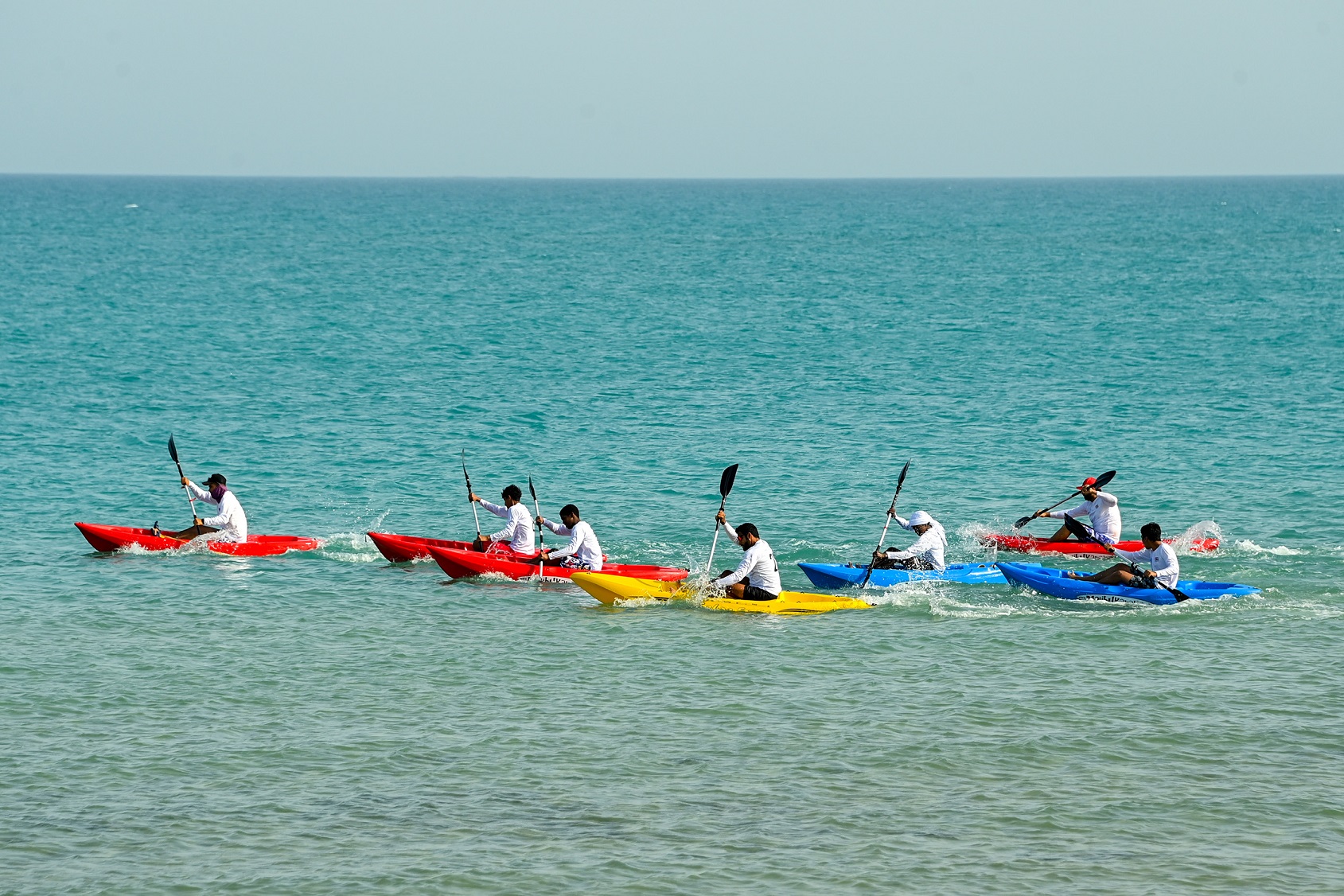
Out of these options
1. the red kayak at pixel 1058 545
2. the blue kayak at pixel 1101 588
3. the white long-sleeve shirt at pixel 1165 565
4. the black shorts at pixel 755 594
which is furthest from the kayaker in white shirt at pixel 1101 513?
the black shorts at pixel 755 594

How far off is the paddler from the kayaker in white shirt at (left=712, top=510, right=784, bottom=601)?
89.5 inches

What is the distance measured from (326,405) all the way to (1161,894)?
33796 millimetres

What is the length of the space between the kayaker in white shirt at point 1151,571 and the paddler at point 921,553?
2.35 m

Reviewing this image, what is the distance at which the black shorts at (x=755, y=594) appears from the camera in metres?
21.3

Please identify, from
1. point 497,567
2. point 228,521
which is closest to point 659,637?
point 497,567

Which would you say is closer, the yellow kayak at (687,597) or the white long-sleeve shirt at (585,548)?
the yellow kayak at (687,597)

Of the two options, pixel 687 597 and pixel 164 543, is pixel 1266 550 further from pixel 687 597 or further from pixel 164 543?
pixel 164 543

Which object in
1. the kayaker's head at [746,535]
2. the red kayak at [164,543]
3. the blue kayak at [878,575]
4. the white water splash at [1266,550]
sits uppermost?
the kayaker's head at [746,535]

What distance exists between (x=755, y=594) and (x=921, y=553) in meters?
3.24

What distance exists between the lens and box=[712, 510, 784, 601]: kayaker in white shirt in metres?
21.2

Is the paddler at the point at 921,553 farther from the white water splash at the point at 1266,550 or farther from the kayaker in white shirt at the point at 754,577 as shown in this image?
the white water splash at the point at 1266,550

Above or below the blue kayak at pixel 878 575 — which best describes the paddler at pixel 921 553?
above

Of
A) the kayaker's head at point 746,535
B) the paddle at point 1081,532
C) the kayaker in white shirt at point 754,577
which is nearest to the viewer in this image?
the kayaker's head at point 746,535

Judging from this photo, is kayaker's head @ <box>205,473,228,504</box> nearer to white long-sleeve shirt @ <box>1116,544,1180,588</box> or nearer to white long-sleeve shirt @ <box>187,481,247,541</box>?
white long-sleeve shirt @ <box>187,481,247,541</box>
